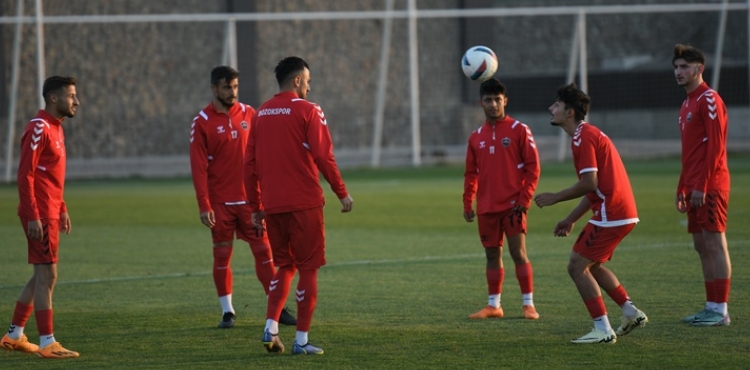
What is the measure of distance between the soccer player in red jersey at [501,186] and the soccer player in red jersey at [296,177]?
→ 1.85m

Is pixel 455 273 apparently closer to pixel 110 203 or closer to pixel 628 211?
pixel 628 211

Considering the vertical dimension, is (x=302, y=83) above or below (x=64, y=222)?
above

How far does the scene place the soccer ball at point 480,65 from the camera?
10281mm

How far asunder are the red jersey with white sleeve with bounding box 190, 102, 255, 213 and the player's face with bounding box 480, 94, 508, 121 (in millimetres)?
1922

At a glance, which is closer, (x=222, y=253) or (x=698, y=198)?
(x=698, y=198)

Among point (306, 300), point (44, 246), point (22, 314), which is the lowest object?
point (22, 314)

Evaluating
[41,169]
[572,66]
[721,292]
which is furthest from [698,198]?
[572,66]

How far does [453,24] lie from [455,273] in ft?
84.3

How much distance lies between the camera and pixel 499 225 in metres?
9.12

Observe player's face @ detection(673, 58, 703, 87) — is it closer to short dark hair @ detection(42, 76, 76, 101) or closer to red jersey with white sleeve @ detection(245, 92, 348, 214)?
red jersey with white sleeve @ detection(245, 92, 348, 214)

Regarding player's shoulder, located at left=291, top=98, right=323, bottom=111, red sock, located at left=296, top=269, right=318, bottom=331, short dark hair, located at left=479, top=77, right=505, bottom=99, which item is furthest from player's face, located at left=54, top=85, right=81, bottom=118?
short dark hair, located at left=479, top=77, right=505, bottom=99

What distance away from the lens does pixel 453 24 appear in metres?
36.5

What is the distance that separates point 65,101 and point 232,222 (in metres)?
1.89

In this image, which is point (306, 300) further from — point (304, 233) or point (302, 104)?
point (302, 104)
